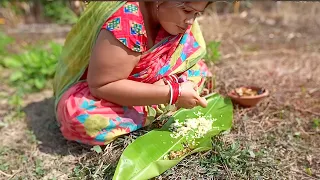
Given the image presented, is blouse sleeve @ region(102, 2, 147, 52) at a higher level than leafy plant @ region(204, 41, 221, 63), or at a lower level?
higher

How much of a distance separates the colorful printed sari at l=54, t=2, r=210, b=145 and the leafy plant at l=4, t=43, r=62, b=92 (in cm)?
73

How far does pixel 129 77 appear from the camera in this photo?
1885mm

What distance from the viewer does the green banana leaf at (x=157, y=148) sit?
1736 mm

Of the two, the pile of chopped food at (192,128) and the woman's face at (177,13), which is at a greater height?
the woman's face at (177,13)

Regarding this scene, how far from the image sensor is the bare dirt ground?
1.86m

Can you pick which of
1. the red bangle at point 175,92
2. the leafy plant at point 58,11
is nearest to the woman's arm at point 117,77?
the red bangle at point 175,92

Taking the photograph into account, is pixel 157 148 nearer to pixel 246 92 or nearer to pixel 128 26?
pixel 128 26

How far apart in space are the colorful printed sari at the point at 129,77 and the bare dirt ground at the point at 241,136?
0.10 metres

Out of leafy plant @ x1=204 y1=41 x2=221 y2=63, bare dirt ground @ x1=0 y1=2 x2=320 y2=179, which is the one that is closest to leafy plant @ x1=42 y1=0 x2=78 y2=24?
bare dirt ground @ x1=0 y1=2 x2=320 y2=179

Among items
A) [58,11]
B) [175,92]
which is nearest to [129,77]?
[175,92]

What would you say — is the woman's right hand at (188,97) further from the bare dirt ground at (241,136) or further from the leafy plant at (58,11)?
the leafy plant at (58,11)

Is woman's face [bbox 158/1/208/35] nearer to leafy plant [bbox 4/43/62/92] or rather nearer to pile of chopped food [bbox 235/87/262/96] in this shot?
pile of chopped food [bbox 235/87/262/96]

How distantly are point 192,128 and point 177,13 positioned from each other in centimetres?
52

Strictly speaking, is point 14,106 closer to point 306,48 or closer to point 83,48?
point 83,48
